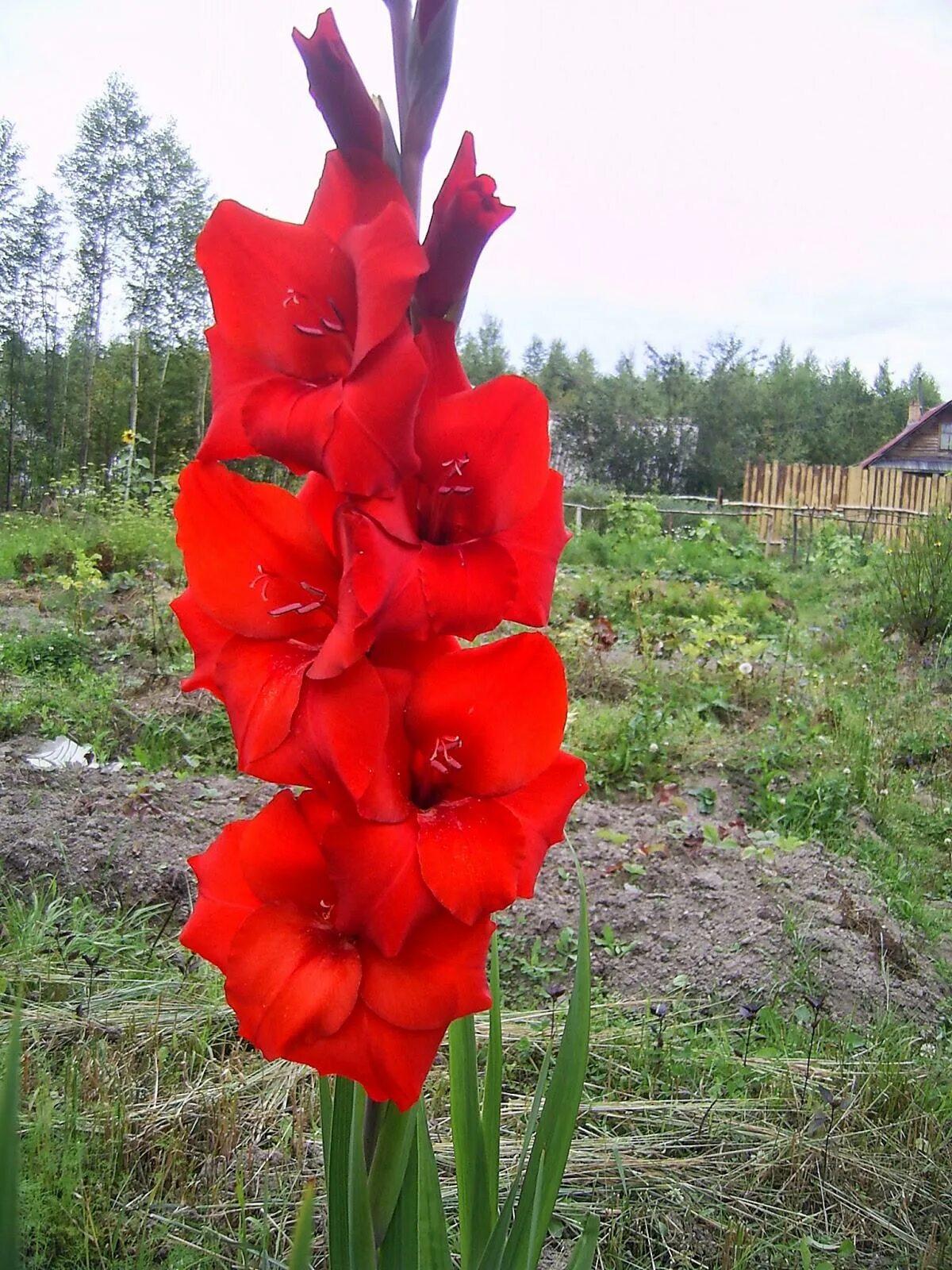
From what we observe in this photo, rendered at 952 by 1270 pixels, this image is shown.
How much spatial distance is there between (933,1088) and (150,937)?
1993 mm

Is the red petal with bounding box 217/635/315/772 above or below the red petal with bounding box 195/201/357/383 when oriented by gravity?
below

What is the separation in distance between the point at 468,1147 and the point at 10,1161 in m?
0.71

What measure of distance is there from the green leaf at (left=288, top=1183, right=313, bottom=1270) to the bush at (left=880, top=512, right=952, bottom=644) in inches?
310

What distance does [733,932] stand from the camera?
2.89 m

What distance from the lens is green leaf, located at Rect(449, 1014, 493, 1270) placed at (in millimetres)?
991

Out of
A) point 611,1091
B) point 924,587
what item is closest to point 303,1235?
point 611,1091

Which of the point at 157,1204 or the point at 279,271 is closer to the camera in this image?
the point at 279,271

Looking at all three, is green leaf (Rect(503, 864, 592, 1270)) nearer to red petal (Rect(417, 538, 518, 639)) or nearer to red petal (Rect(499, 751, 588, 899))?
red petal (Rect(499, 751, 588, 899))

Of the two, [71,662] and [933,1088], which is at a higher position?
[71,662]

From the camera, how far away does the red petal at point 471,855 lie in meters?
0.70

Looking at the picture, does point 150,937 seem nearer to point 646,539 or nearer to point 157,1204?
point 157,1204

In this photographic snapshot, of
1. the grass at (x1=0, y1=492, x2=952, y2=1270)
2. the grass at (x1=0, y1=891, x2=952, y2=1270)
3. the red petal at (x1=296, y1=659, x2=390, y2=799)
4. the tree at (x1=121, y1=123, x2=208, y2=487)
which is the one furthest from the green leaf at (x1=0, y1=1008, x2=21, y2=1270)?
the tree at (x1=121, y1=123, x2=208, y2=487)

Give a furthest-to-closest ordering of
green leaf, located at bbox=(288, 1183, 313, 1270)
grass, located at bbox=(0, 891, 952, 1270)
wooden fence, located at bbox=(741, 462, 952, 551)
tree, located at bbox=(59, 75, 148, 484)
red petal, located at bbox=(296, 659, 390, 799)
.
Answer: tree, located at bbox=(59, 75, 148, 484) → wooden fence, located at bbox=(741, 462, 952, 551) → grass, located at bbox=(0, 891, 952, 1270) → red petal, located at bbox=(296, 659, 390, 799) → green leaf, located at bbox=(288, 1183, 313, 1270)

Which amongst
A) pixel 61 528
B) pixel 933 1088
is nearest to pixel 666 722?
pixel 933 1088
